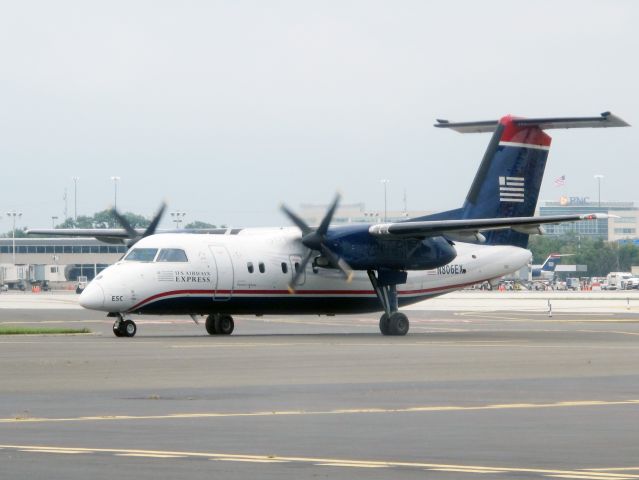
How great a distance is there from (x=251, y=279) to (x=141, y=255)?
3660mm

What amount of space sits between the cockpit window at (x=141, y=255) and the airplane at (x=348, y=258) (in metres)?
0.03

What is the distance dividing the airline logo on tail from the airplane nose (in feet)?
47.8

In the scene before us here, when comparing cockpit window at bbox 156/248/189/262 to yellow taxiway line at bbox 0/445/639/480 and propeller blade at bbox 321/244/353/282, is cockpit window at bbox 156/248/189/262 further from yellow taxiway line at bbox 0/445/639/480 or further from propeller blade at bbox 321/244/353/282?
yellow taxiway line at bbox 0/445/639/480

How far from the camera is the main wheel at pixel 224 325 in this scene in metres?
41.9

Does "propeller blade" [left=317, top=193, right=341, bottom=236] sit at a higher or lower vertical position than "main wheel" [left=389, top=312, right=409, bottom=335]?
higher

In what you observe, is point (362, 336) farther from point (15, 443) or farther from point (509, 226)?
point (15, 443)

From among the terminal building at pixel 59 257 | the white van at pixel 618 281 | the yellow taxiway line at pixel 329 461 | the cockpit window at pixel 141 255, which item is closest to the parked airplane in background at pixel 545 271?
the white van at pixel 618 281

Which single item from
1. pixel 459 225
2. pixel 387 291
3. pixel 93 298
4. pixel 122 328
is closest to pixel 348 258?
pixel 387 291

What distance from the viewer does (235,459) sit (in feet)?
40.3

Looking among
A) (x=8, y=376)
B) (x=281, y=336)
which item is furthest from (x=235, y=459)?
(x=281, y=336)

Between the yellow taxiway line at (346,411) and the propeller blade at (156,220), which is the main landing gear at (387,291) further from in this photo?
the yellow taxiway line at (346,411)

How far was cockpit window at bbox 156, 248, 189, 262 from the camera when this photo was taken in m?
38.8

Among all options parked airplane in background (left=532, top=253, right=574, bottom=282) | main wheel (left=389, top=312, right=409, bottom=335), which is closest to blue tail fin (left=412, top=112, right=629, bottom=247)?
main wheel (left=389, top=312, right=409, bottom=335)

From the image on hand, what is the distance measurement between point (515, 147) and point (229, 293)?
11.4m
